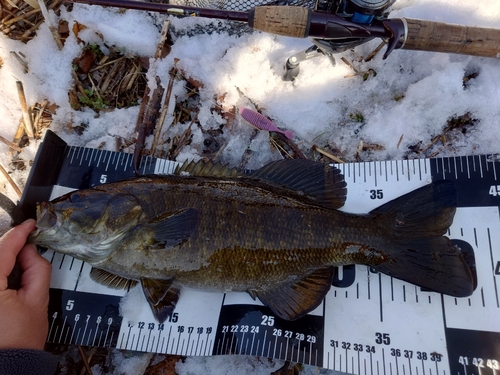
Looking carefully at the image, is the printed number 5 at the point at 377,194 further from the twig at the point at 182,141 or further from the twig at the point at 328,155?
the twig at the point at 182,141

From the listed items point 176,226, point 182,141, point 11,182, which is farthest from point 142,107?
point 176,226

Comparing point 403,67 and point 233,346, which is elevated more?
point 403,67

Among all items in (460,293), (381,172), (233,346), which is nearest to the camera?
(460,293)

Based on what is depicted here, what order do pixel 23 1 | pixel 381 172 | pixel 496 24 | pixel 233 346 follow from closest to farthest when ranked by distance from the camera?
pixel 233 346 → pixel 381 172 → pixel 496 24 → pixel 23 1

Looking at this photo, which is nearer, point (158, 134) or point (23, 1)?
point (158, 134)

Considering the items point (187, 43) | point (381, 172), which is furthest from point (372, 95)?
point (187, 43)

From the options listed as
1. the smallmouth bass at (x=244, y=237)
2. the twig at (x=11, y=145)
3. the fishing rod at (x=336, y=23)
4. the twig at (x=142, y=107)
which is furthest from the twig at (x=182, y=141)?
the twig at (x=11, y=145)

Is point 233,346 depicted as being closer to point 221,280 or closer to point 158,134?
point 221,280
